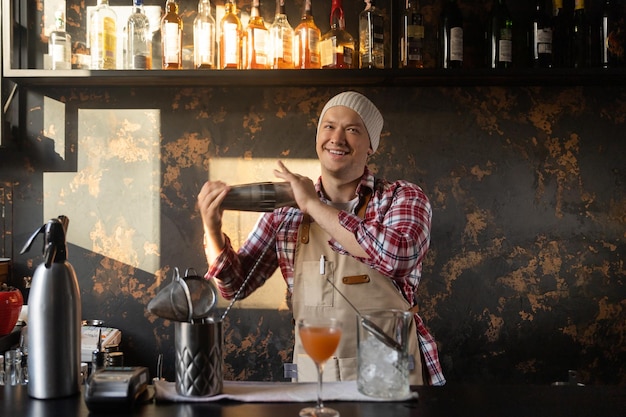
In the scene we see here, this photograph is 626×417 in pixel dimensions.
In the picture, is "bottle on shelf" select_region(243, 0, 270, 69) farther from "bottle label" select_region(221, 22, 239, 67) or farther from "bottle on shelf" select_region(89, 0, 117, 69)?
"bottle on shelf" select_region(89, 0, 117, 69)

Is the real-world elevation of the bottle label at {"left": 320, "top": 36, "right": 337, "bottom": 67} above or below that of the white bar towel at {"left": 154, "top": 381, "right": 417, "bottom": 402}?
above

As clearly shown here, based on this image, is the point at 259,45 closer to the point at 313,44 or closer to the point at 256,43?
the point at 256,43

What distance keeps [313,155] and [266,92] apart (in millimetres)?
309

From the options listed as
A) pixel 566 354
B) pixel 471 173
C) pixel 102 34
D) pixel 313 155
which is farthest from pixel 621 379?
pixel 102 34

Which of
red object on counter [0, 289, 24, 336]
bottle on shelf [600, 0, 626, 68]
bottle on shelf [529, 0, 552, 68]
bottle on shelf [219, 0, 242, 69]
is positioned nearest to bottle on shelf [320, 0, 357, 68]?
bottle on shelf [219, 0, 242, 69]

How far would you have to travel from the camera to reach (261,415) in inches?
42.6

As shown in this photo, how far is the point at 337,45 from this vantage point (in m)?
2.30

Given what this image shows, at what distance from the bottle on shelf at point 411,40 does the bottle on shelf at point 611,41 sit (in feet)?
2.18

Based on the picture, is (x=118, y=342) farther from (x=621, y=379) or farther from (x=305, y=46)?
(x=621, y=379)

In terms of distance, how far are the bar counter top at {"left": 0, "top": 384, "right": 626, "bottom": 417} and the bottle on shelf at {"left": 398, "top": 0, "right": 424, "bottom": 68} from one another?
137 cm

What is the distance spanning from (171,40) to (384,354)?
1579mm

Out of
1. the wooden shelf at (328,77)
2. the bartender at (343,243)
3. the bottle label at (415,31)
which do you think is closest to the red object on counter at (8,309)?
the bartender at (343,243)

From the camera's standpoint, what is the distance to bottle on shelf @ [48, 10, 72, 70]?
232 centimetres

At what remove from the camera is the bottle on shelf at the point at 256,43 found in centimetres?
226
